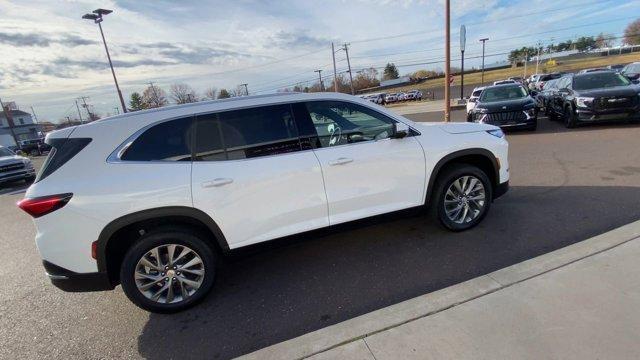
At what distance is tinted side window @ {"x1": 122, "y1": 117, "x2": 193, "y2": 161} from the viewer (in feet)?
10.0

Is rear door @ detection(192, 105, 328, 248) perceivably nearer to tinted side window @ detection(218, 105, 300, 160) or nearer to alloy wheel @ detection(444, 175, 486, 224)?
tinted side window @ detection(218, 105, 300, 160)

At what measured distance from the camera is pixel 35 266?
15.5 ft

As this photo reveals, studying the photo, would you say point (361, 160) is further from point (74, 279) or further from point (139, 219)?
point (74, 279)

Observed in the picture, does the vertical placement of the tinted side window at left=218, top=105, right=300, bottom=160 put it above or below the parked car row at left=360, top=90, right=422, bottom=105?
above

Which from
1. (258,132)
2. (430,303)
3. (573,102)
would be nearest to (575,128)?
(573,102)

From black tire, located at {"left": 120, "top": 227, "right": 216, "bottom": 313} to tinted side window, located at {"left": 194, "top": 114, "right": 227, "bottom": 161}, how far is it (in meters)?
0.69

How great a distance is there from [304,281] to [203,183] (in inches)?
54.6

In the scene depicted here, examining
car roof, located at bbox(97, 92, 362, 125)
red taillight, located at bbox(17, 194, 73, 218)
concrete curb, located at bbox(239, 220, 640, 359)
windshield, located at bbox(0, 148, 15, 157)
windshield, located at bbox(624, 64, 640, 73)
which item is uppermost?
car roof, located at bbox(97, 92, 362, 125)

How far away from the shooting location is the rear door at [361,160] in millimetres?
3504

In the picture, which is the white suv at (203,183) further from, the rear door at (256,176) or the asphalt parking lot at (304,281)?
the asphalt parking lot at (304,281)

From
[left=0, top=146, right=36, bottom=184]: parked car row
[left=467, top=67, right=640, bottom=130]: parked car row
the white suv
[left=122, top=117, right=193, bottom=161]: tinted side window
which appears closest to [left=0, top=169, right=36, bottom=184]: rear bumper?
[left=0, top=146, right=36, bottom=184]: parked car row

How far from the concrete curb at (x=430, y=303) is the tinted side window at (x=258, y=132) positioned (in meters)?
1.62

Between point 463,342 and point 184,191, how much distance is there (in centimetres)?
241

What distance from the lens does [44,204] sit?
110 inches
